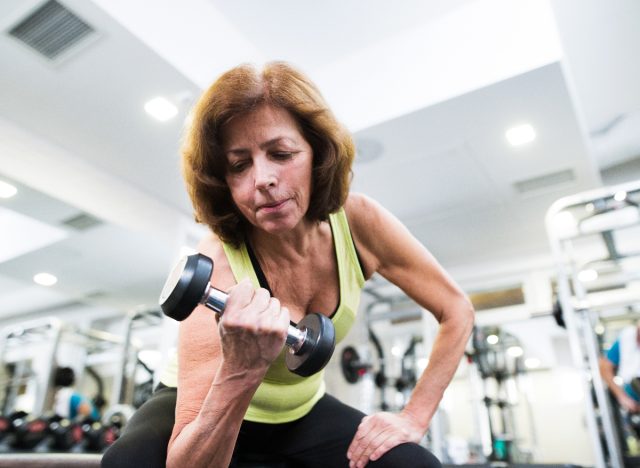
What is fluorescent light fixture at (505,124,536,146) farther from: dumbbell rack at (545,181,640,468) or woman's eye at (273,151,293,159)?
woman's eye at (273,151,293,159)

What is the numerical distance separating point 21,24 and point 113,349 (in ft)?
16.7

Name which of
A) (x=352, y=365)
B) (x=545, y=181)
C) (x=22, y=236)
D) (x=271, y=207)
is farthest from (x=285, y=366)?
(x=22, y=236)

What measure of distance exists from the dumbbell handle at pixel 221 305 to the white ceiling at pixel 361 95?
2.31 meters

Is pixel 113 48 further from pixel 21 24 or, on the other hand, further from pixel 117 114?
pixel 117 114

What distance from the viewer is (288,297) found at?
1.00 meters

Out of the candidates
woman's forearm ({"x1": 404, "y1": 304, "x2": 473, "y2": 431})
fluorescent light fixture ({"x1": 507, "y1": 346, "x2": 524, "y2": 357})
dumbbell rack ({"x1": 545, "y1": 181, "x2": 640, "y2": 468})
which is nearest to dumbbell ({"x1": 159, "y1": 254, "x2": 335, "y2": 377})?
woman's forearm ({"x1": 404, "y1": 304, "x2": 473, "y2": 431})

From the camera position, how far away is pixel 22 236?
432cm

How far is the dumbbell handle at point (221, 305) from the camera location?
2.05ft

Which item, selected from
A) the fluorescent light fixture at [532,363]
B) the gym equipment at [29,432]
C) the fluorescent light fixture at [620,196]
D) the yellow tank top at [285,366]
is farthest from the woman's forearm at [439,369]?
the fluorescent light fixture at [532,363]

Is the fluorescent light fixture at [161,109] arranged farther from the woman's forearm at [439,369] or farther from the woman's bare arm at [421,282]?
the woman's forearm at [439,369]

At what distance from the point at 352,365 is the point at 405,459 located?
12.8 feet

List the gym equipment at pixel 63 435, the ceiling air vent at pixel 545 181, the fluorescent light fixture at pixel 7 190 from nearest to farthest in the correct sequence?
Answer: the fluorescent light fixture at pixel 7 190 → the gym equipment at pixel 63 435 → the ceiling air vent at pixel 545 181

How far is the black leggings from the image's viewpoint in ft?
2.45

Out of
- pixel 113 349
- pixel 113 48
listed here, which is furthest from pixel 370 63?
pixel 113 349
